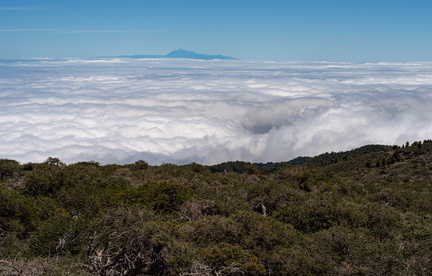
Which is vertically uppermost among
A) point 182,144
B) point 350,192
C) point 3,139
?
point 350,192

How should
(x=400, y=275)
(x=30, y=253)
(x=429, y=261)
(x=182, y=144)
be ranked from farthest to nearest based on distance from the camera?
1. (x=182, y=144)
2. (x=30, y=253)
3. (x=429, y=261)
4. (x=400, y=275)

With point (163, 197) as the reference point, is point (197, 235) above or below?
above

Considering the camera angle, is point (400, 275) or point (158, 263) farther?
point (158, 263)

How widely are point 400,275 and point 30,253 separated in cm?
1318

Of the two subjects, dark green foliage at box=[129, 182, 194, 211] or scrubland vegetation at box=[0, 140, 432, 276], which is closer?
scrubland vegetation at box=[0, 140, 432, 276]

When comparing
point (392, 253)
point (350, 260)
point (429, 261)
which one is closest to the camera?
point (429, 261)

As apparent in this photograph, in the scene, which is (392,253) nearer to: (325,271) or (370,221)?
(325,271)

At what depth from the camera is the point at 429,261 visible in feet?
33.6

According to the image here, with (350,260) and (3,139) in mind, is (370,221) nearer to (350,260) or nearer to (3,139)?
(350,260)

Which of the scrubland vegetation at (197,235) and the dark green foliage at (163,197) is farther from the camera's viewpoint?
the dark green foliage at (163,197)

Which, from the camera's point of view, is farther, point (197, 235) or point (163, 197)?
point (163, 197)

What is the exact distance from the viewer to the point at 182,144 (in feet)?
577

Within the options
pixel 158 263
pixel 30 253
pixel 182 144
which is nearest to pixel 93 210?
pixel 30 253

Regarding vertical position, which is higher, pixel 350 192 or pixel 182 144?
pixel 350 192
